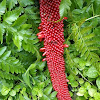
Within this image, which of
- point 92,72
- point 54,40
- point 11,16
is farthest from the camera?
point 92,72

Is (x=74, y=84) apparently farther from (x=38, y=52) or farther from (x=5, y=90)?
(x=5, y=90)

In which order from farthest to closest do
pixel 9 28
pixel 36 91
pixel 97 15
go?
pixel 36 91, pixel 97 15, pixel 9 28

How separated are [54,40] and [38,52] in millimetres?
188

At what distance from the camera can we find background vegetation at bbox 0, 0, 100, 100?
1.07m

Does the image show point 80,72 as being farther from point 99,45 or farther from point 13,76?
point 13,76

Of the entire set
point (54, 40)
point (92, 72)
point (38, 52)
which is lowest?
point (92, 72)

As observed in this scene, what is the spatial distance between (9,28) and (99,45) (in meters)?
0.75

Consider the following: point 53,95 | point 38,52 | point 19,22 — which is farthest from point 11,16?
point 53,95

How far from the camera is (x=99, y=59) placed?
1.17 m

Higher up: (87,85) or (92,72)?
(92,72)

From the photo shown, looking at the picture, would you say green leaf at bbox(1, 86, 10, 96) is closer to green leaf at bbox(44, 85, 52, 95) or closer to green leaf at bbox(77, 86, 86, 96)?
green leaf at bbox(44, 85, 52, 95)

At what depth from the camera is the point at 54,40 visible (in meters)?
1.13

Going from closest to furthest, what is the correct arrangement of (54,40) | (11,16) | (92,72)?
1. (11,16)
2. (54,40)
3. (92,72)

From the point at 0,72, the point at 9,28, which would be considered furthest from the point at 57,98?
the point at 9,28
